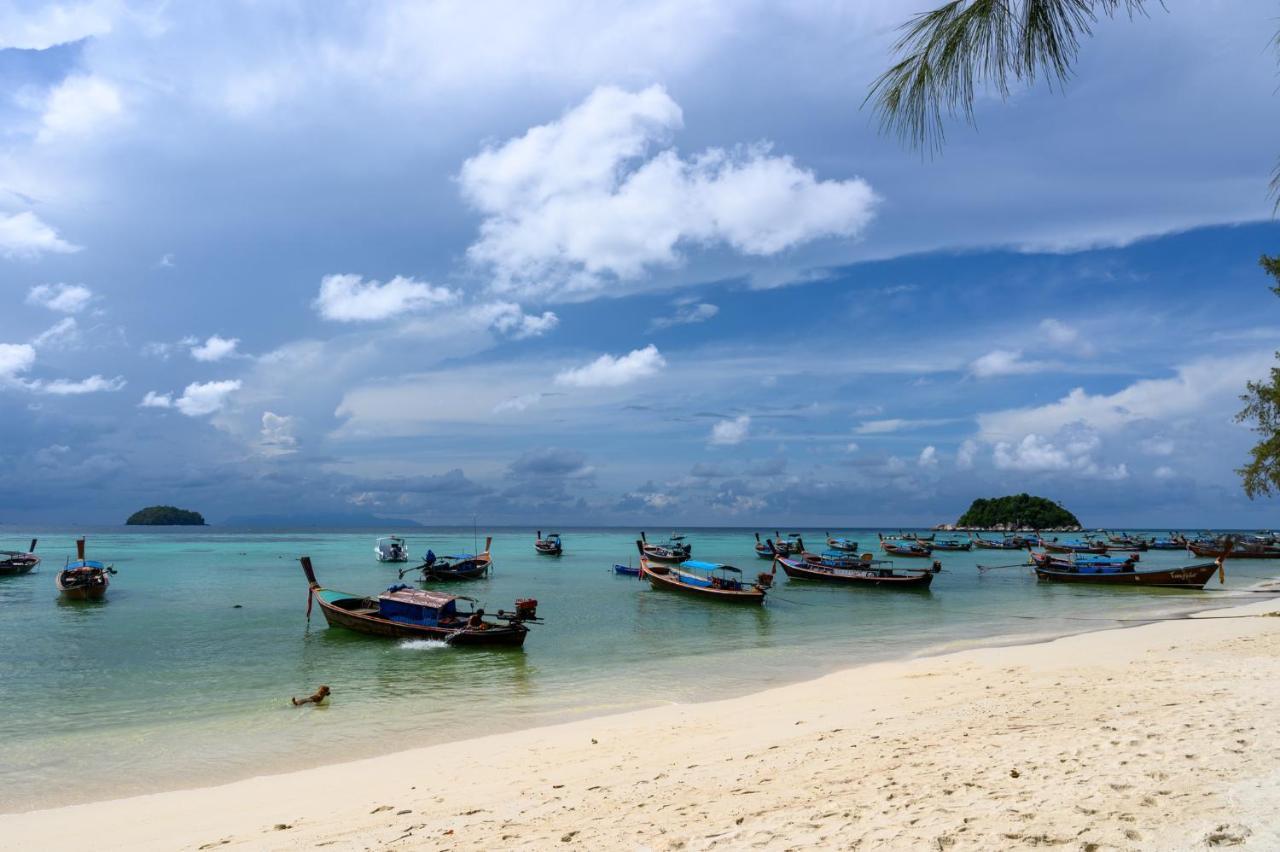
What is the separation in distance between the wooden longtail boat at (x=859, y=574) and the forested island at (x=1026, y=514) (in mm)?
153081

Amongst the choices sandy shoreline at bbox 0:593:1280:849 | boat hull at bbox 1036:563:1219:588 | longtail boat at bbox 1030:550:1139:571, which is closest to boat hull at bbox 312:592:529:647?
sandy shoreline at bbox 0:593:1280:849

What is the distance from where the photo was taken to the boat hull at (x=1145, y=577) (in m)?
42.8

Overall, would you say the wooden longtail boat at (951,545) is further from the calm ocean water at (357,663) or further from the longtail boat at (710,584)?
the longtail boat at (710,584)

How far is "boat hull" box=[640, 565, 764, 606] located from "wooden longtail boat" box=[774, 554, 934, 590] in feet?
37.8

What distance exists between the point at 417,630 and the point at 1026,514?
18965 cm

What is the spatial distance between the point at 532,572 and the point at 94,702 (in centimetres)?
4531

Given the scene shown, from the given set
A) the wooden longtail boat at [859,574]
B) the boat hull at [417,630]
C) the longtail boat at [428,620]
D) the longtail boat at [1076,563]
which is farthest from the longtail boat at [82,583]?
the longtail boat at [1076,563]

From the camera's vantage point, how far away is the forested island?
180 m

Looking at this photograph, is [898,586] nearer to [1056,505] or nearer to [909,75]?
[909,75]

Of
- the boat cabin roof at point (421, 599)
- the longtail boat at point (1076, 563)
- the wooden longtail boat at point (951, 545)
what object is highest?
the boat cabin roof at point (421, 599)

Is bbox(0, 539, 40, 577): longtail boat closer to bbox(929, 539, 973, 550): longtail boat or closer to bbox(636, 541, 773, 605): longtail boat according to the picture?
bbox(636, 541, 773, 605): longtail boat

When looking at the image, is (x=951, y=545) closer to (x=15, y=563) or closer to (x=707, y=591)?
(x=707, y=591)

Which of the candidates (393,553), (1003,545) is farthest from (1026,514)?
(393,553)

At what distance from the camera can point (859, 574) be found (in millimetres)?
47844
